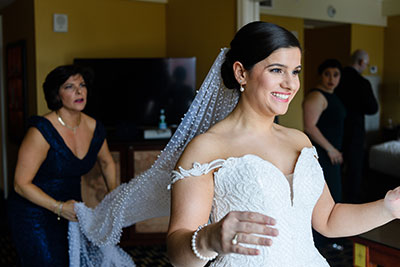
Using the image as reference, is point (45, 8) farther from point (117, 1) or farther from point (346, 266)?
point (346, 266)

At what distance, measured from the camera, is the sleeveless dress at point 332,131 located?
11.8 feet

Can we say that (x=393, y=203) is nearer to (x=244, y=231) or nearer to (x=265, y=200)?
(x=265, y=200)

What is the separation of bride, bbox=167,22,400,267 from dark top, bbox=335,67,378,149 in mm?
2670

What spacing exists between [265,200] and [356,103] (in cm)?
303

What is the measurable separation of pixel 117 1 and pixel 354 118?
276 cm

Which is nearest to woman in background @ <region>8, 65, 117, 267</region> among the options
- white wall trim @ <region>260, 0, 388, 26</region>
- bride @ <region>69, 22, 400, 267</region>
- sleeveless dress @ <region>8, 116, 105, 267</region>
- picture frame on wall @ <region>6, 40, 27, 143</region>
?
sleeveless dress @ <region>8, 116, 105, 267</region>

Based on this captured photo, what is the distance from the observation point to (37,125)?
2.47 metres

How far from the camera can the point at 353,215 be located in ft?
5.15

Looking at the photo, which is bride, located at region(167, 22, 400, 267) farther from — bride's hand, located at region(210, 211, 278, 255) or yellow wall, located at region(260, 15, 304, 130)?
yellow wall, located at region(260, 15, 304, 130)

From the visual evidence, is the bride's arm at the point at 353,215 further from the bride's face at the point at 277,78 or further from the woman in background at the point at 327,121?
the woman in background at the point at 327,121

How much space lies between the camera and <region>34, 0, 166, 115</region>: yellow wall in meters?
4.66

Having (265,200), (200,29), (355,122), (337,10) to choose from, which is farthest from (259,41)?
(337,10)

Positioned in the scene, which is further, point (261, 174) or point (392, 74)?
point (392, 74)

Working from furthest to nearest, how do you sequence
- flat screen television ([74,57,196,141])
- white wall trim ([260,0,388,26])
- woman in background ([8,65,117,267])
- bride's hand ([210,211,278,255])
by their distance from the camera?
1. white wall trim ([260,0,388,26])
2. flat screen television ([74,57,196,141])
3. woman in background ([8,65,117,267])
4. bride's hand ([210,211,278,255])
